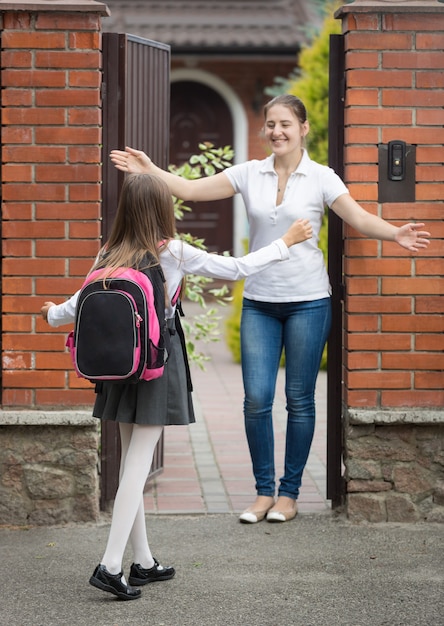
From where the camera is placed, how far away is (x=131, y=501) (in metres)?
4.18

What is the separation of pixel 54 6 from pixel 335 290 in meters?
1.77

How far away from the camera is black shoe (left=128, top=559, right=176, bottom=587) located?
4.34 metres

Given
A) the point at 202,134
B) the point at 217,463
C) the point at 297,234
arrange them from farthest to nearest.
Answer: the point at 202,134
the point at 217,463
the point at 297,234

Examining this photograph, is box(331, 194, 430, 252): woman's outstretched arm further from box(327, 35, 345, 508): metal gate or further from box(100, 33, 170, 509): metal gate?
box(100, 33, 170, 509): metal gate

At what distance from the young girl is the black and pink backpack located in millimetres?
100

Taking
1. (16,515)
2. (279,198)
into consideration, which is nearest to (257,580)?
(16,515)

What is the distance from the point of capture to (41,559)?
467cm

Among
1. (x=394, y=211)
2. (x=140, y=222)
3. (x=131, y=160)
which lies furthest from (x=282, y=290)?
(x=140, y=222)

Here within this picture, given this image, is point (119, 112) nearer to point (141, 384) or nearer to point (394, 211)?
point (394, 211)

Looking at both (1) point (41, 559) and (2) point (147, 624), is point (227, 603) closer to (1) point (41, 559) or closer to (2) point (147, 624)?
(2) point (147, 624)

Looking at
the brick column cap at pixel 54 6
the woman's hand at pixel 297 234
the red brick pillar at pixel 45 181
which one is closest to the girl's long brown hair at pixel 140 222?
the woman's hand at pixel 297 234

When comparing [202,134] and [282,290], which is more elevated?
[202,134]

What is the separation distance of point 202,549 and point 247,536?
10.6 inches

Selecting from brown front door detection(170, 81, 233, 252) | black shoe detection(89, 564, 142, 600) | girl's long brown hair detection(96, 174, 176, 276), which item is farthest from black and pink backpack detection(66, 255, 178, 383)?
brown front door detection(170, 81, 233, 252)
